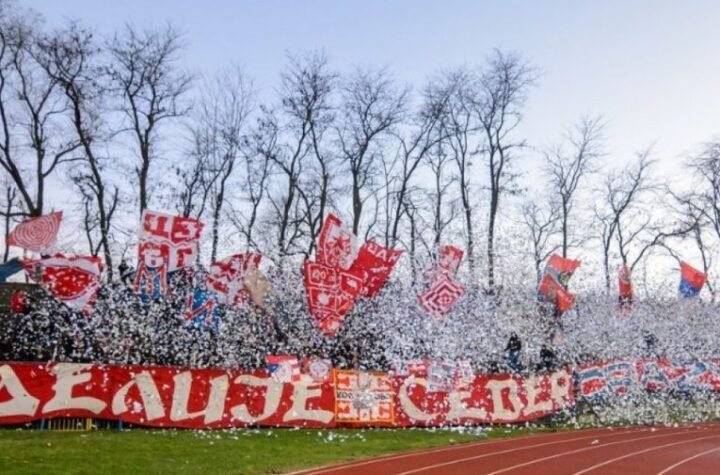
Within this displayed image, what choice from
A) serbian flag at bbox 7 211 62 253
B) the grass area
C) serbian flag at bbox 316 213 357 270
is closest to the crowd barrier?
the grass area

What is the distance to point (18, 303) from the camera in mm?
20016

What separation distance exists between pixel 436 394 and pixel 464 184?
15797 millimetres

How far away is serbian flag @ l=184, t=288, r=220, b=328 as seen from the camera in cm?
1984

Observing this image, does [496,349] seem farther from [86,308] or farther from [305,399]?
[86,308]

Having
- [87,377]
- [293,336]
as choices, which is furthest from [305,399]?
[87,377]

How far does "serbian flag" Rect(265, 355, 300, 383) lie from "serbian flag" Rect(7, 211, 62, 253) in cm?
613

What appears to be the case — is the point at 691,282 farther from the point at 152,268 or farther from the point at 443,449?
the point at 152,268

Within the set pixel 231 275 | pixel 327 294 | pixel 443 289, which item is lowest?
pixel 327 294

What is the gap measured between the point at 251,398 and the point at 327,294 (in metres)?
3.74

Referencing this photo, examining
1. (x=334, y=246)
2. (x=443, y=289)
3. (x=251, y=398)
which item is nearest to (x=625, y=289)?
(x=443, y=289)

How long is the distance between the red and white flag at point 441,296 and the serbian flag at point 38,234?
1121 centimetres

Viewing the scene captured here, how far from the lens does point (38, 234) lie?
1764cm

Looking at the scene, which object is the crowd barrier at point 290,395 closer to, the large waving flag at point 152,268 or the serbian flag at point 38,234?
the large waving flag at point 152,268

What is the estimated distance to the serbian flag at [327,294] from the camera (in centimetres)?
2000
